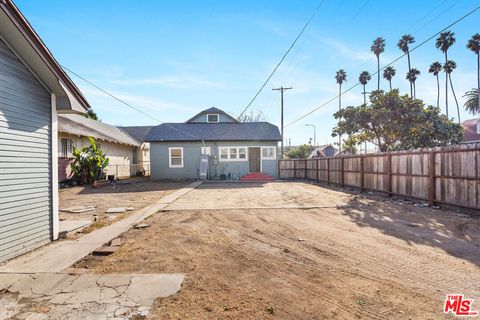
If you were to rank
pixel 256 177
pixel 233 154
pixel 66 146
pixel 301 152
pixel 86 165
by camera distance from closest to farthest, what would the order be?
pixel 86 165, pixel 66 146, pixel 256 177, pixel 233 154, pixel 301 152

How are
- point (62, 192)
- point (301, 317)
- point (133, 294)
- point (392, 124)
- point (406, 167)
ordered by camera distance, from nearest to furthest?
point (301, 317)
point (133, 294)
point (406, 167)
point (62, 192)
point (392, 124)

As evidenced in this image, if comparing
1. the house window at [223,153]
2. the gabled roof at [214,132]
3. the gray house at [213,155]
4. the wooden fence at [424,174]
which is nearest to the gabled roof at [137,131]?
the gabled roof at [214,132]

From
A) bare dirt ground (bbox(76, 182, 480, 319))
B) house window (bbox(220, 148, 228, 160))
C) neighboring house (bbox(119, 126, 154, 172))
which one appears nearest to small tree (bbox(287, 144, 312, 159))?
neighboring house (bbox(119, 126, 154, 172))

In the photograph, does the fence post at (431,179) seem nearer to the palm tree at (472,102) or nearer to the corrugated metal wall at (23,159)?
the corrugated metal wall at (23,159)

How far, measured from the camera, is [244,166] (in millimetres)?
21609

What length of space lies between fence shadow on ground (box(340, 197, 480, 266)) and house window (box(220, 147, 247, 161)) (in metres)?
13.0

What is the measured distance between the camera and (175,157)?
70.5ft

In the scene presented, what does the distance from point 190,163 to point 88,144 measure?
24.8ft

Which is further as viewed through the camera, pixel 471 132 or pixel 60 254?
pixel 471 132

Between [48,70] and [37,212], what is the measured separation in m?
2.68

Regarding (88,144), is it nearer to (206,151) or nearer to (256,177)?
(206,151)

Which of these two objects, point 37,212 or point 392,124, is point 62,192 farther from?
point 392,124

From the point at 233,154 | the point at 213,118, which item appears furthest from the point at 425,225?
the point at 213,118

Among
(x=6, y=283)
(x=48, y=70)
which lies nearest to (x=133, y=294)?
(x=6, y=283)
